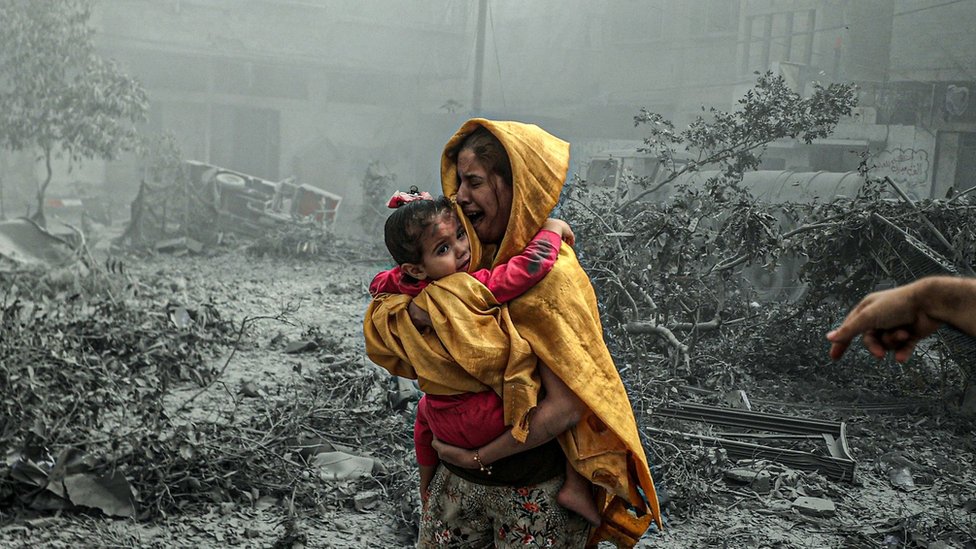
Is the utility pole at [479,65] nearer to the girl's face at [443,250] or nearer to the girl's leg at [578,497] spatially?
the girl's face at [443,250]

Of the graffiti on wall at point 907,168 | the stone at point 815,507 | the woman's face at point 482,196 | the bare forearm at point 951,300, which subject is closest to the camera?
the bare forearm at point 951,300

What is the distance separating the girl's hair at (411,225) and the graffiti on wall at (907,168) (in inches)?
414

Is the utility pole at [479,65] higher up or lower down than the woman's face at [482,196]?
higher up

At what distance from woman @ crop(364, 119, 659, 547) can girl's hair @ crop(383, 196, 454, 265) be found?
0.07m

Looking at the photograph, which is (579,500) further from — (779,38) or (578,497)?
(779,38)

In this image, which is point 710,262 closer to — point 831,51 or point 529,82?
point 831,51

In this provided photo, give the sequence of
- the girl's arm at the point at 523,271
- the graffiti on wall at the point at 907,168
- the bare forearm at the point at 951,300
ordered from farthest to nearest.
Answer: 1. the graffiti on wall at the point at 907,168
2. the girl's arm at the point at 523,271
3. the bare forearm at the point at 951,300

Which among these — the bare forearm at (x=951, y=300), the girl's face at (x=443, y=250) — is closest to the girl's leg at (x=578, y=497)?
the girl's face at (x=443, y=250)

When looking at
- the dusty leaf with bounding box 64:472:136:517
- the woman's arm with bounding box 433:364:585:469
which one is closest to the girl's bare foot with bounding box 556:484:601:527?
the woman's arm with bounding box 433:364:585:469

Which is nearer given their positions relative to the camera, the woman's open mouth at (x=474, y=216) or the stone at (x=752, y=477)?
the woman's open mouth at (x=474, y=216)

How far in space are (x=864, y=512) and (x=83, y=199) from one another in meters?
17.7

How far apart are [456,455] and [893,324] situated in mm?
928

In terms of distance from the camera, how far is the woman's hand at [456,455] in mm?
1788

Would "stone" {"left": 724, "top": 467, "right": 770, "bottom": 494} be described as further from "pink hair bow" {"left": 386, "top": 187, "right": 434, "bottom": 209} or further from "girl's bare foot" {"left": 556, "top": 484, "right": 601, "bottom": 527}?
"pink hair bow" {"left": 386, "top": 187, "right": 434, "bottom": 209}
